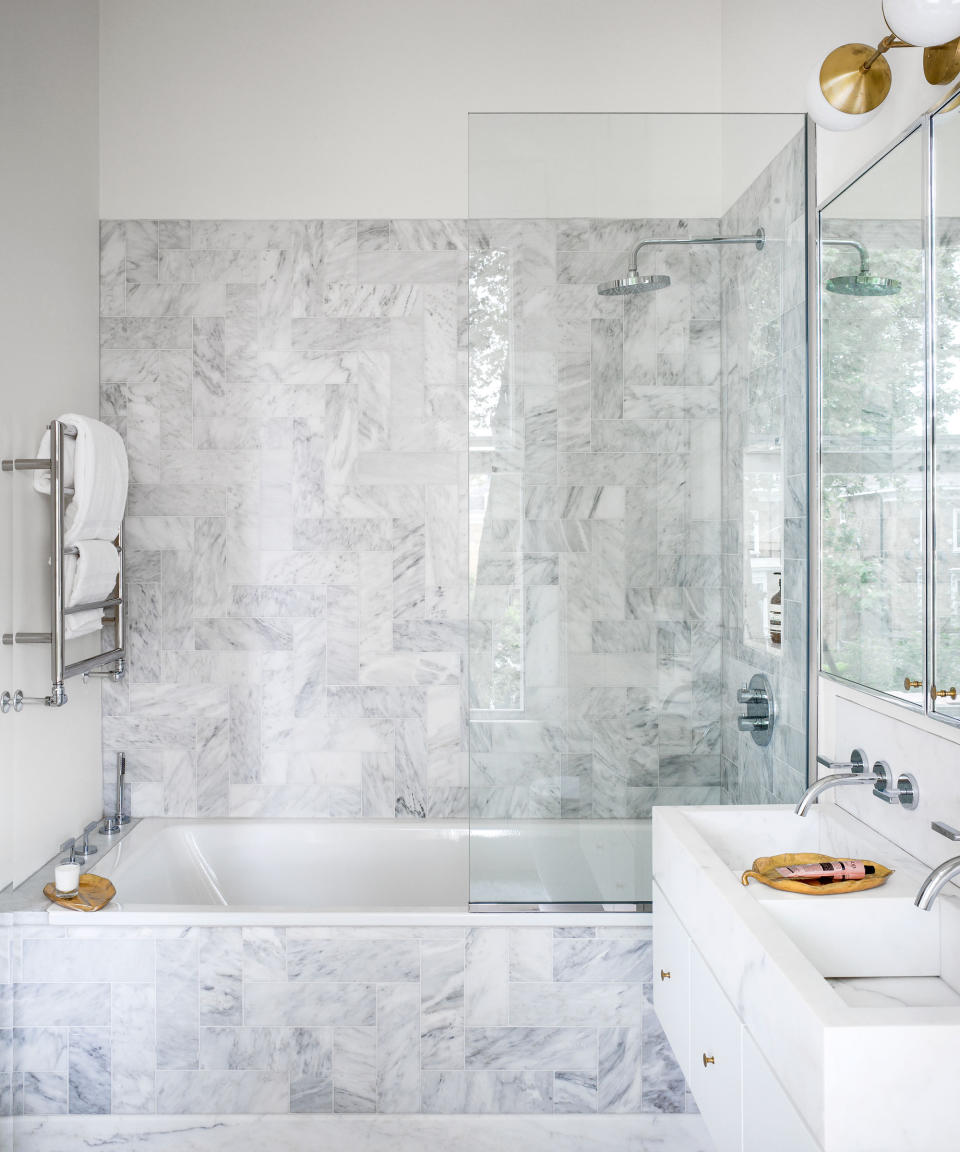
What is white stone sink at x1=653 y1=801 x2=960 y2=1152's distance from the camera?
3.51ft

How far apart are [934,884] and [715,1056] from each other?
53 centimetres

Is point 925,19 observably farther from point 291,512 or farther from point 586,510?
point 291,512

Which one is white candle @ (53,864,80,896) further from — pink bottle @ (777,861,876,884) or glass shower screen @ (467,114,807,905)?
pink bottle @ (777,861,876,884)

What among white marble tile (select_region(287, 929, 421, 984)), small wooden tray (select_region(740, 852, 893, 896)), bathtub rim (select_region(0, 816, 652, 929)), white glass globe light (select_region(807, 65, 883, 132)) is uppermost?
white glass globe light (select_region(807, 65, 883, 132))

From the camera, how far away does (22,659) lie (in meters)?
2.60

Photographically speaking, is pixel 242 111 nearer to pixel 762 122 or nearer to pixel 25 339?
pixel 25 339

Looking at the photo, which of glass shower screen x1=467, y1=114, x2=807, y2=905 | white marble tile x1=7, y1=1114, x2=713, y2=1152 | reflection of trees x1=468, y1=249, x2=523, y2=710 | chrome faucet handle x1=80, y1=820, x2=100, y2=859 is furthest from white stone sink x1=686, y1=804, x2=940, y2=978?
chrome faucet handle x1=80, y1=820, x2=100, y2=859

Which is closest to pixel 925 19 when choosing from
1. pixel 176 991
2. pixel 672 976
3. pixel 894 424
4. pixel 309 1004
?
pixel 894 424

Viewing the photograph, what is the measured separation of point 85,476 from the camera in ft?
8.67

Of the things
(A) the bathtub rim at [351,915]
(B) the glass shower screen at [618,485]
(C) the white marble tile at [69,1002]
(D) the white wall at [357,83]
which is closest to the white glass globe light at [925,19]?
(B) the glass shower screen at [618,485]

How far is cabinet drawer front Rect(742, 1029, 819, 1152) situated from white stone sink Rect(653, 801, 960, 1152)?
0.07 feet

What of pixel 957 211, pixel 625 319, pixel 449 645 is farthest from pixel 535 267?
pixel 449 645

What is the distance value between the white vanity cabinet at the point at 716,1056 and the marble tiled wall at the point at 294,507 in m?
1.33

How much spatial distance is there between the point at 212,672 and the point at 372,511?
77 centimetres
